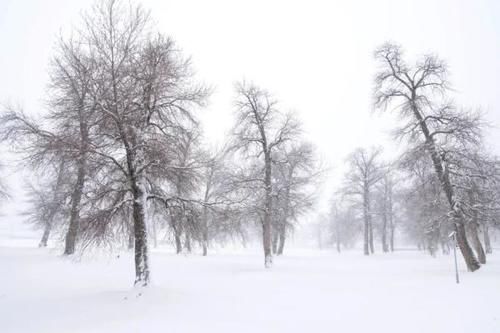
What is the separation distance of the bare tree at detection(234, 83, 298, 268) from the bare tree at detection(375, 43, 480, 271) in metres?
6.07

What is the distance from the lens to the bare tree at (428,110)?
15.2 m

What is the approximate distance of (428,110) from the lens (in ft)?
54.5

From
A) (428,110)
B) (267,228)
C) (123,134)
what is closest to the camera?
(123,134)

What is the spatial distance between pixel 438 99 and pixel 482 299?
11.6 metres

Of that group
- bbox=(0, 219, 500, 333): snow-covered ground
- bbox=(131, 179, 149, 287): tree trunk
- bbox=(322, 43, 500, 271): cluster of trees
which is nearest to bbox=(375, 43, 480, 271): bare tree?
bbox=(322, 43, 500, 271): cluster of trees

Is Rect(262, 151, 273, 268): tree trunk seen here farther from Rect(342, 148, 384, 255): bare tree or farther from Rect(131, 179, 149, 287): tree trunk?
Rect(342, 148, 384, 255): bare tree

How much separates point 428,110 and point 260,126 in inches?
390

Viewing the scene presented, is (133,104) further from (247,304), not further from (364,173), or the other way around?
(364,173)

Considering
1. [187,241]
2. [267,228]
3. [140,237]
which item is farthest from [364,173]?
[140,237]

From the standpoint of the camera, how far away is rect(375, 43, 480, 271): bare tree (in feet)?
49.8

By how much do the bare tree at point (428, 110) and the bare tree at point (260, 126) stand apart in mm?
6067

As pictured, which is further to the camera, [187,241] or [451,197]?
[451,197]

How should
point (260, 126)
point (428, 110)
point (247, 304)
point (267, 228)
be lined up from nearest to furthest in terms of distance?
point (247, 304) < point (428, 110) < point (267, 228) < point (260, 126)

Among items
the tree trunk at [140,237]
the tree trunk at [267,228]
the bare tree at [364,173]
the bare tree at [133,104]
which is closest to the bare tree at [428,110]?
the tree trunk at [267,228]
